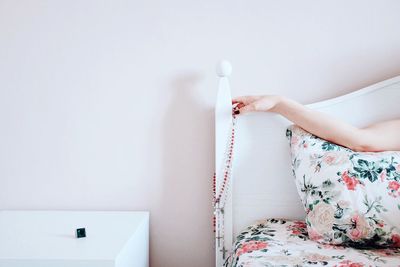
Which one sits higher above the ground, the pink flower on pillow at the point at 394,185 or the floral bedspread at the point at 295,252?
the pink flower on pillow at the point at 394,185

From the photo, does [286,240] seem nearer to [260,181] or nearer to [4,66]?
[260,181]

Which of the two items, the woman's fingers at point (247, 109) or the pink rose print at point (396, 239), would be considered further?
the woman's fingers at point (247, 109)

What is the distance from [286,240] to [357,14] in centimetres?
89

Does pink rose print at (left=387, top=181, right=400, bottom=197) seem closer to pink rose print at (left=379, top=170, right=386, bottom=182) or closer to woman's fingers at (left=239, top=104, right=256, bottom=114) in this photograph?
pink rose print at (left=379, top=170, right=386, bottom=182)

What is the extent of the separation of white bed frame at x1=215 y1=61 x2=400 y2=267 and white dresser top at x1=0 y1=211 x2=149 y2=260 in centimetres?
35

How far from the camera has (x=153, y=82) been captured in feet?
4.83

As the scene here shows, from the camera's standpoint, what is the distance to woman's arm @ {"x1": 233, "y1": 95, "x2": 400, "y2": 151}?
1.25 metres

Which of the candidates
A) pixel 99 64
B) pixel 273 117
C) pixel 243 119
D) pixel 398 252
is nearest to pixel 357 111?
pixel 273 117

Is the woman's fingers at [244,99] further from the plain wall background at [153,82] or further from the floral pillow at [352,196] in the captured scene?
the floral pillow at [352,196]

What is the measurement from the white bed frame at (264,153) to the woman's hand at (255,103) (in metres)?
0.04

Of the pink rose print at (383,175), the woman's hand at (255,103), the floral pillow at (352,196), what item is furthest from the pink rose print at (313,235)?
the woman's hand at (255,103)

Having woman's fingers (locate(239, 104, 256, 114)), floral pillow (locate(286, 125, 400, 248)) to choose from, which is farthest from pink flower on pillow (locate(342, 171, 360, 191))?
woman's fingers (locate(239, 104, 256, 114))

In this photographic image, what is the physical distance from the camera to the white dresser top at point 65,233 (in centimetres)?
106

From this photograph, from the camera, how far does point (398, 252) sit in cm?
106
